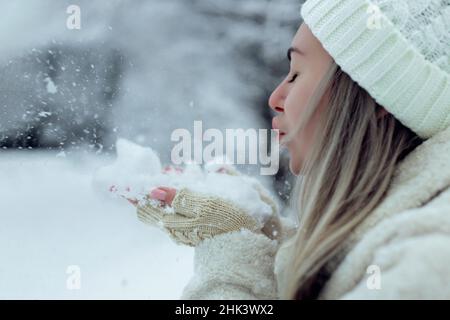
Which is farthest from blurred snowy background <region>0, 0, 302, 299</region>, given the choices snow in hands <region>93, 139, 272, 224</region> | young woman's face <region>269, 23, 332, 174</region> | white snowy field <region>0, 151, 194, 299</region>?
young woman's face <region>269, 23, 332, 174</region>

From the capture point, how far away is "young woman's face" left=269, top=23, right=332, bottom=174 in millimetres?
895

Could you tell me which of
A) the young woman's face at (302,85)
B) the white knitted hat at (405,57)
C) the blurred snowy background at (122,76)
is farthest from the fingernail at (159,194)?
the blurred snowy background at (122,76)

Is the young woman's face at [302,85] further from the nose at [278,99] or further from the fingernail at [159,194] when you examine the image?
the fingernail at [159,194]

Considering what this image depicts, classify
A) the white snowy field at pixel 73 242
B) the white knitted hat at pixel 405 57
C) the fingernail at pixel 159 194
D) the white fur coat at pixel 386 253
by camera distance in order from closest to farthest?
the white fur coat at pixel 386 253 → the white knitted hat at pixel 405 57 → the fingernail at pixel 159 194 → the white snowy field at pixel 73 242

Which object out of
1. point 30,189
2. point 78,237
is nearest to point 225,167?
point 78,237

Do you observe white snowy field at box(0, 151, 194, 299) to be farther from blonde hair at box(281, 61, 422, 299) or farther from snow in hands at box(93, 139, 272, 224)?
blonde hair at box(281, 61, 422, 299)

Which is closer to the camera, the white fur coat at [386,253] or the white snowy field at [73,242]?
the white fur coat at [386,253]

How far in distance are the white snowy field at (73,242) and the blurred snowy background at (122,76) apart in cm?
2

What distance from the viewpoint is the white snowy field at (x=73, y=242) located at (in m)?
1.63

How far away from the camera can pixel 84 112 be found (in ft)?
8.20

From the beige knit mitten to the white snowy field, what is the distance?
0.64 metres

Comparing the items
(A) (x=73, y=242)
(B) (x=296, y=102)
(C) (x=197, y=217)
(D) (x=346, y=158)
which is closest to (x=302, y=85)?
(B) (x=296, y=102)

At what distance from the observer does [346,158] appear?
0.82 m

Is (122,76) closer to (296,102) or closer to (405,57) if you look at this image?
(296,102)
